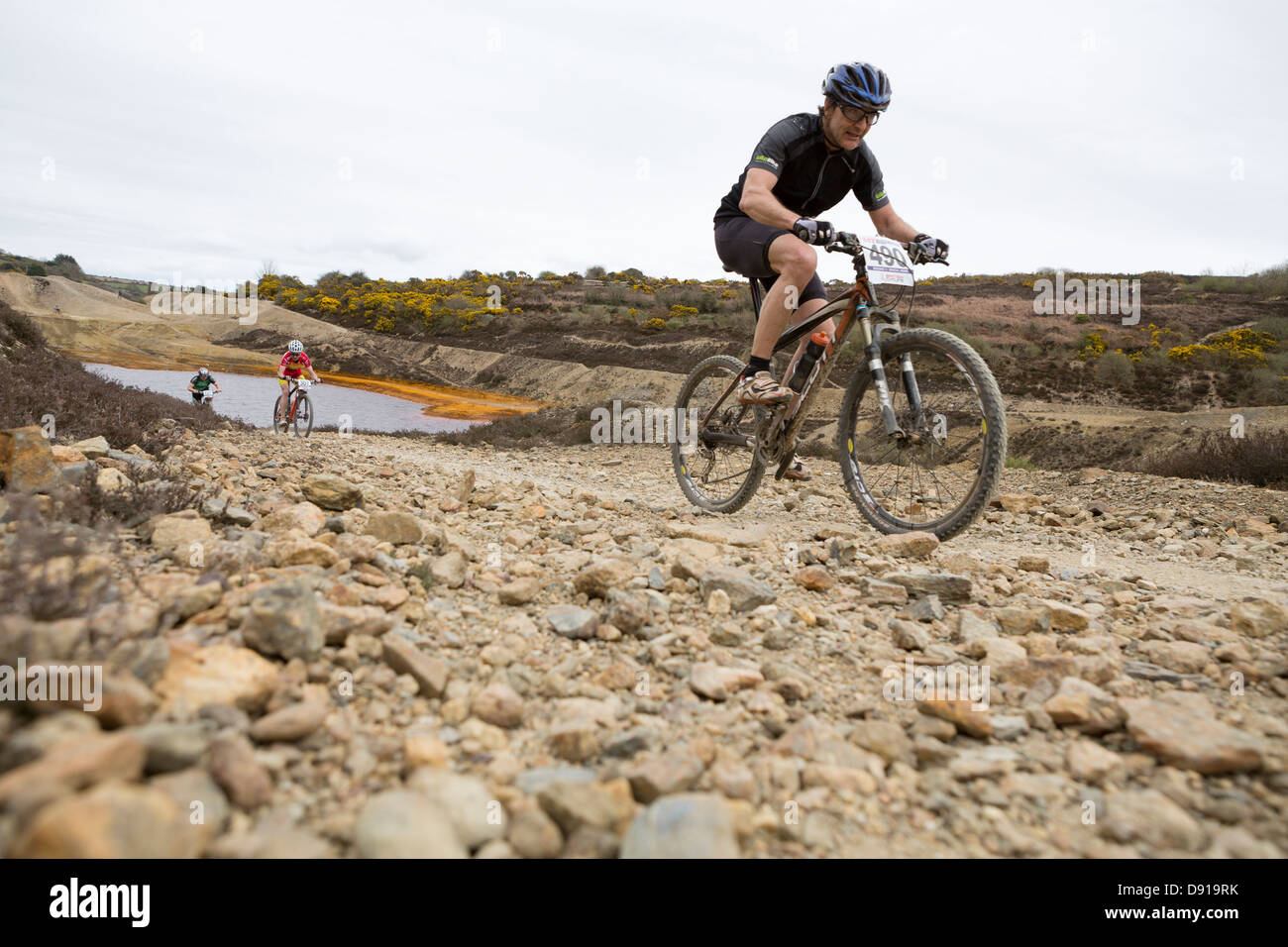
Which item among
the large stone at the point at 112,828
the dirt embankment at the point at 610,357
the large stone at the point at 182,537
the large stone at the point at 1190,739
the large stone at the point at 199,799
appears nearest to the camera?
the large stone at the point at 112,828

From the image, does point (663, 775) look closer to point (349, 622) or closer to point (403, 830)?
point (403, 830)

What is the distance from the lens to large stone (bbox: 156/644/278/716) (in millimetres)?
1534

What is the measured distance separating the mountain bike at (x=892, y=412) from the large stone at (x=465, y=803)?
2.99 meters

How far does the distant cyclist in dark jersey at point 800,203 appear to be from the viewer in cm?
385

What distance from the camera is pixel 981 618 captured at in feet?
9.16

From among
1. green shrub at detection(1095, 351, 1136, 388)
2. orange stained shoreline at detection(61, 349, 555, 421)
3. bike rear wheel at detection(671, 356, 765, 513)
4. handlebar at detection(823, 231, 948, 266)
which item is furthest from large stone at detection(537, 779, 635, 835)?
green shrub at detection(1095, 351, 1136, 388)

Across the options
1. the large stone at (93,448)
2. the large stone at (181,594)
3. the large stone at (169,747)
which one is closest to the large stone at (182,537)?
the large stone at (181,594)

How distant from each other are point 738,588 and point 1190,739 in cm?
150

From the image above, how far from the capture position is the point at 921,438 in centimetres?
375

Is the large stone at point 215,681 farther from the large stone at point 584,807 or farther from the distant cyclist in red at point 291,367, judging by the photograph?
the distant cyclist in red at point 291,367

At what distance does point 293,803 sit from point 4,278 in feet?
183

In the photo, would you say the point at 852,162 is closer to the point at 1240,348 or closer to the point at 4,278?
the point at 1240,348

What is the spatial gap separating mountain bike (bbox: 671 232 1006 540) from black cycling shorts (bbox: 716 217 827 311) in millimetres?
302
